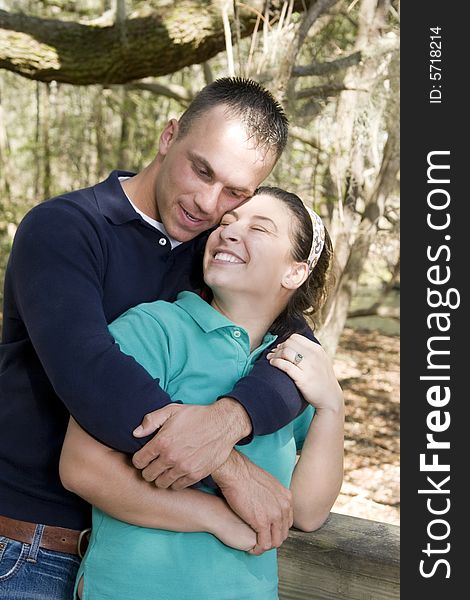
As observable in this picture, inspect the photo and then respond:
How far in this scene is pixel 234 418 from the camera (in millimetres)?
1703

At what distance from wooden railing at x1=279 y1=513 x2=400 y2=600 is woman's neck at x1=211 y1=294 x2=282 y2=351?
476 millimetres

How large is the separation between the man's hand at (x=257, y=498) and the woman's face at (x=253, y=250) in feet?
1.36

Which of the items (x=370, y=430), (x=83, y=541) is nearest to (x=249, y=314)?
(x=83, y=541)

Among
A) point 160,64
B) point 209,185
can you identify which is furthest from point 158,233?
point 160,64

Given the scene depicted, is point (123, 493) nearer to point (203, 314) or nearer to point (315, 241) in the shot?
point (203, 314)

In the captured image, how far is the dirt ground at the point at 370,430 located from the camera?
647 cm

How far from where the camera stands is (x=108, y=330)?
1761mm

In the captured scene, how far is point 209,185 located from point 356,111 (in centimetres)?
427

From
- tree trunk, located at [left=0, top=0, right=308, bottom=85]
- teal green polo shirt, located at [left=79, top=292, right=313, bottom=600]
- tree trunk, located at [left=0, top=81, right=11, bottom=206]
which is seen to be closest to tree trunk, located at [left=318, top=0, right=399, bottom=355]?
tree trunk, located at [left=0, top=0, right=308, bottom=85]

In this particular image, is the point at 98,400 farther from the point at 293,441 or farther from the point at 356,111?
the point at 356,111

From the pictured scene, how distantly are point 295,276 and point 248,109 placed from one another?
0.45 metres

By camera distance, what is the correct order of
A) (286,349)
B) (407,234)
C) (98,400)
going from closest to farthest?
(98,400)
(286,349)
(407,234)

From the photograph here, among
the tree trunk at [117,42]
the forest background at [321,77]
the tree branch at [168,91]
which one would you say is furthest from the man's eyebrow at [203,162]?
the tree branch at [168,91]

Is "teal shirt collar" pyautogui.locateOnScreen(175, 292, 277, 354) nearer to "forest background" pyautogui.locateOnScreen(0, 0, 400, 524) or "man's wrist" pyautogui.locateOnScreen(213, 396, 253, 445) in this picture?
"man's wrist" pyautogui.locateOnScreen(213, 396, 253, 445)
